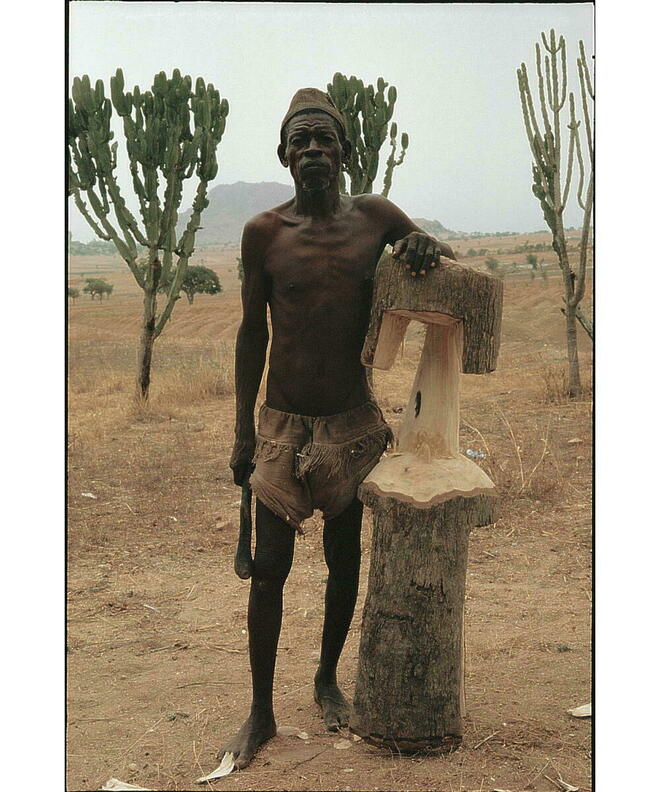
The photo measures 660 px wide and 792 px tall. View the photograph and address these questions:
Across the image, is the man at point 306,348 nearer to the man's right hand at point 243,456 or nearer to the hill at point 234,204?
the man's right hand at point 243,456

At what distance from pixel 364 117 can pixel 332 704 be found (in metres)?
6.25

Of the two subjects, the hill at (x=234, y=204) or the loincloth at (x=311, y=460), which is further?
the hill at (x=234, y=204)

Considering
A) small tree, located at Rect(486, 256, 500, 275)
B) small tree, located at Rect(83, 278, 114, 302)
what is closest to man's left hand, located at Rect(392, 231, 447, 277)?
small tree, located at Rect(486, 256, 500, 275)

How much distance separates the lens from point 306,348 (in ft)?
9.29

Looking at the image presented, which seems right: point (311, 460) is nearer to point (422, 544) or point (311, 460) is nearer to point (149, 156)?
point (422, 544)

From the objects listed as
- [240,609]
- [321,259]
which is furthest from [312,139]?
[240,609]

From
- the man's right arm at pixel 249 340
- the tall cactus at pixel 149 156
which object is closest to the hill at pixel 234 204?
the tall cactus at pixel 149 156

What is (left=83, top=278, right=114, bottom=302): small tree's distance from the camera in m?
16.7

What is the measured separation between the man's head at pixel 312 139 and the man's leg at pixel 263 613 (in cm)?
103

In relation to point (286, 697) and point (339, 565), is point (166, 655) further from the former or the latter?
point (339, 565)

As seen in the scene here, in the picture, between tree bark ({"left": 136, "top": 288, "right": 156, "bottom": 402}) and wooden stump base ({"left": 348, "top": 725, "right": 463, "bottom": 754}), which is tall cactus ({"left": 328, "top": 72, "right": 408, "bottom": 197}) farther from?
wooden stump base ({"left": 348, "top": 725, "right": 463, "bottom": 754})

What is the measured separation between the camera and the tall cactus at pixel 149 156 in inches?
339

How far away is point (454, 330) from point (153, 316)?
267 inches

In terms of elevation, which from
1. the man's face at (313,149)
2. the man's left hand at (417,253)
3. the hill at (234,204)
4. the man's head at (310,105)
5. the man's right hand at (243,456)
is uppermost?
the hill at (234,204)
